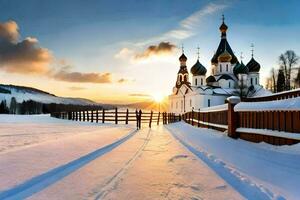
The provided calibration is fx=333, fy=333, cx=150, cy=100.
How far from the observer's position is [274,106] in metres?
9.26

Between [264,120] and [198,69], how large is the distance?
220 ft

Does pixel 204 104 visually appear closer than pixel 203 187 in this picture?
No

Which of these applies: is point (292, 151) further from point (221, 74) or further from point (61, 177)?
point (221, 74)

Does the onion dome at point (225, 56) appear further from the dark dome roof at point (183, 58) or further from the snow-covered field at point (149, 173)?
the snow-covered field at point (149, 173)

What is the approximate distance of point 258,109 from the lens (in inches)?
408

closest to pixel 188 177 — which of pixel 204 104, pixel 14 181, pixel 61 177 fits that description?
pixel 61 177

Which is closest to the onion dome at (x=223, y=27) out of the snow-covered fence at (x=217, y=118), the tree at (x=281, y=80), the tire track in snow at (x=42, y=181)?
the tree at (x=281, y=80)

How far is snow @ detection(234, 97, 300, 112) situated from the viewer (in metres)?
8.24

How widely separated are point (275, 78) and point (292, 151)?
75.6 metres

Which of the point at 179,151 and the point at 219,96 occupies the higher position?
the point at 219,96

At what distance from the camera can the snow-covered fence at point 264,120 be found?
8.39m

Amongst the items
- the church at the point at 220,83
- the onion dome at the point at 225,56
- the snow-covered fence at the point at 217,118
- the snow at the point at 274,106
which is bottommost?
the snow-covered fence at the point at 217,118

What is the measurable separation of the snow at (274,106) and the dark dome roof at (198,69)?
64.6 meters

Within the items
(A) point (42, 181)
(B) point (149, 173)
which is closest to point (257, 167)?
(B) point (149, 173)
